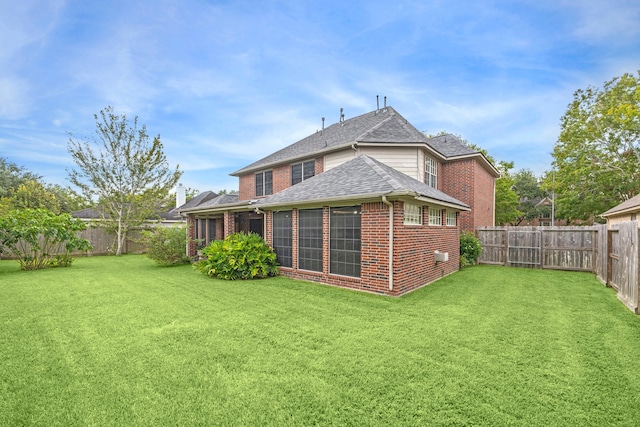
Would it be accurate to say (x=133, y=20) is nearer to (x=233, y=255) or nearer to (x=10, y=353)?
(x=233, y=255)

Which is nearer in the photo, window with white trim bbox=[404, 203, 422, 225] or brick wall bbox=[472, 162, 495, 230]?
window with white trim bbox=[404, 203, 422, 225]

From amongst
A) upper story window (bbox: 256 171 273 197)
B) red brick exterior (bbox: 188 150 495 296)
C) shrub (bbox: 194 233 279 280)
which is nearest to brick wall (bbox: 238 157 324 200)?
upper story window (bbox: 256 171 273 197)

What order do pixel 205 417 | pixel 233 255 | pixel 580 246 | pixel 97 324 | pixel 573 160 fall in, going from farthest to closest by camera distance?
pixel 573 160 < pixel 580 246 < pixel 233 255 < pixel 97 324 < pixel 205 417

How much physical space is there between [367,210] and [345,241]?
3.65ft

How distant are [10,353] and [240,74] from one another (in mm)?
12599

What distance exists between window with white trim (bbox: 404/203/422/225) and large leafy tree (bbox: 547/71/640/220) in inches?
740

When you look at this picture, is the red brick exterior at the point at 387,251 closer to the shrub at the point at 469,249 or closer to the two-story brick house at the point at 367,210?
the two-story brick house at the point at 367,210

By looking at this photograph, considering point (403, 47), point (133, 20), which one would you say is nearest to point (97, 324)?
point (133, 20)

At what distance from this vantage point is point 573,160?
818 inches

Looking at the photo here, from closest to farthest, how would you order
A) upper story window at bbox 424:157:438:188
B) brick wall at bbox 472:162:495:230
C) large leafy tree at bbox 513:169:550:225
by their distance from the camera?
upper story window at bbox 424:157:438:188 < brick wall at bbox 472:162:495:230 < large leafy tree at bbox 513:169:550:225

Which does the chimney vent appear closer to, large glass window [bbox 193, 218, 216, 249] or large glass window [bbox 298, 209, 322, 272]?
large glass window [bbox 193, 218, 216, 249]

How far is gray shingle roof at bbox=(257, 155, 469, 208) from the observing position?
6.96 metres

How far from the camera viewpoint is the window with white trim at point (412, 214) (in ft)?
23.6

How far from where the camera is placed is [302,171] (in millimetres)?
14086
